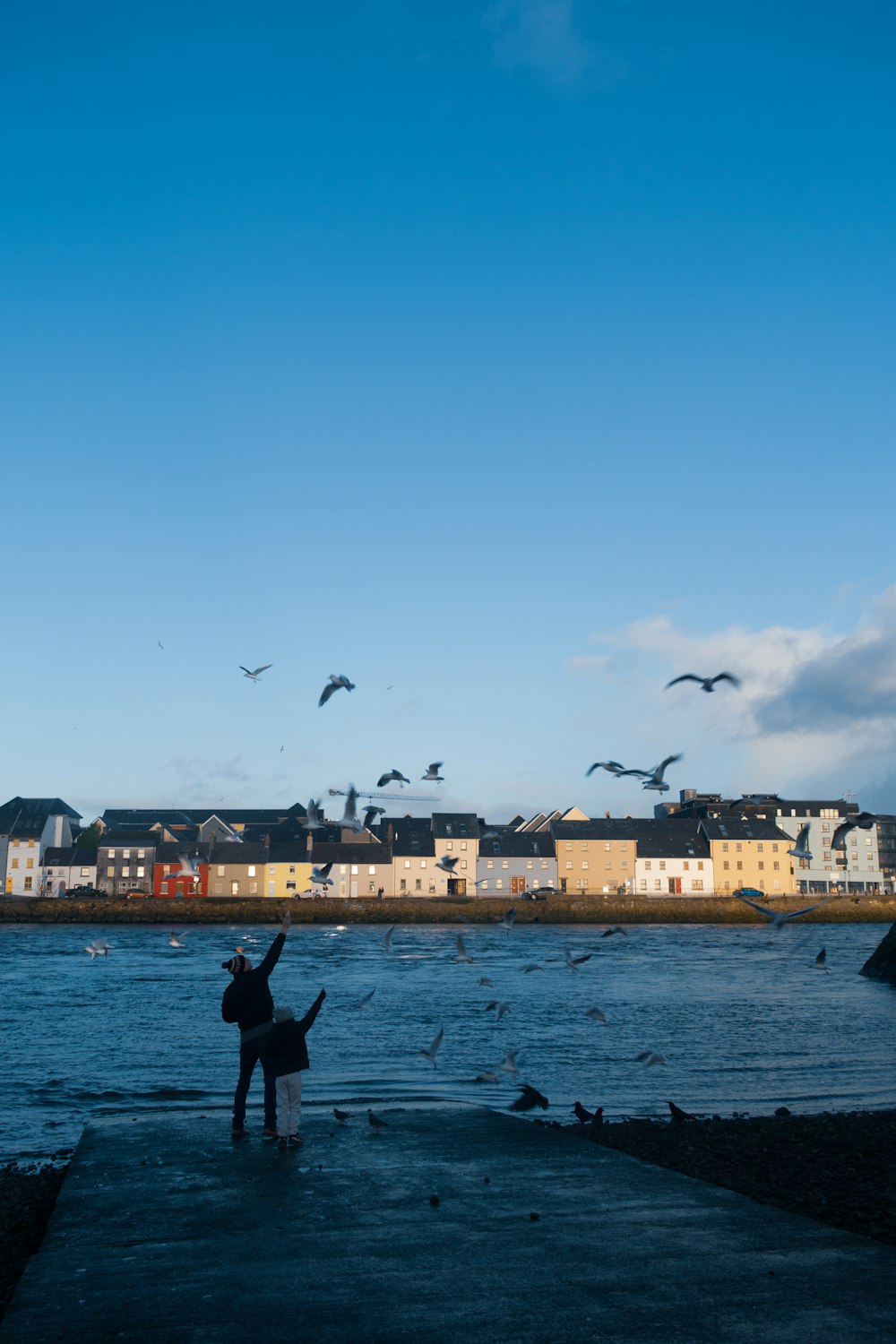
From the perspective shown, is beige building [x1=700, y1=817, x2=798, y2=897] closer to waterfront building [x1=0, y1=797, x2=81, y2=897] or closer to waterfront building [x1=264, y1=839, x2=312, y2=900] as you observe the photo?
waterfront building [x1=264, y1=839, x2=312, y2=900]

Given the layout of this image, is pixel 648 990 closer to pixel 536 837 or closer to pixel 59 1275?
pixel 59 1275

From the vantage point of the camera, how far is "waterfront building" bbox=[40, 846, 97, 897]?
119625 mm

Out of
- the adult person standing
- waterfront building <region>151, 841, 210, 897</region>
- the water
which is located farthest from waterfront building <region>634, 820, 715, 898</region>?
the adult person standing

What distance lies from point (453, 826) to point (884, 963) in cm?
7822

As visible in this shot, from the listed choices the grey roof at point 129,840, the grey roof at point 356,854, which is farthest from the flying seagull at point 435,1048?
the grey roof at point 129,840

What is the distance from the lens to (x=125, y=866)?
118125 millimetres

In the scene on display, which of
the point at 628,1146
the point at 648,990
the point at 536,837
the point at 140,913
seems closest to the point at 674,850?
the point at 536,837

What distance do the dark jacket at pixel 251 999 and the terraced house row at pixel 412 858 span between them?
333ft

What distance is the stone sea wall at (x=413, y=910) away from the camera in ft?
317

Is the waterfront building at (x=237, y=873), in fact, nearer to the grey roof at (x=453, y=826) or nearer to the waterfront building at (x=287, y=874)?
the waterfront building at (x=287, y=874)

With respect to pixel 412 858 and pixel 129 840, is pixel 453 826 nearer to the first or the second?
pixel 412 858

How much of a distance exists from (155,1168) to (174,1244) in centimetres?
281

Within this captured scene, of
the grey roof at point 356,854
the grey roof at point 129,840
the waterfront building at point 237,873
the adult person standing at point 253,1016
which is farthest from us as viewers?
the grey roof at point 129,840

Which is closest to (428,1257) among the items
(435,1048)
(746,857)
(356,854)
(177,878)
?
(435,1048)
